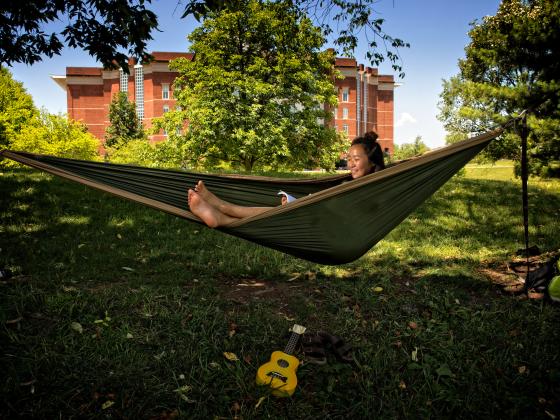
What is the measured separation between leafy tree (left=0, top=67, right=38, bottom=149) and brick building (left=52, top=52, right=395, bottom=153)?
31.2 ft

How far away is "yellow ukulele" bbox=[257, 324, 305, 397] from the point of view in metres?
1.70

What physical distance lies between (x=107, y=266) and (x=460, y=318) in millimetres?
2526

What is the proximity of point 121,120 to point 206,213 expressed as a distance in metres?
27.2

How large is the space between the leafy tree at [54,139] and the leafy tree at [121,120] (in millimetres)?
11036

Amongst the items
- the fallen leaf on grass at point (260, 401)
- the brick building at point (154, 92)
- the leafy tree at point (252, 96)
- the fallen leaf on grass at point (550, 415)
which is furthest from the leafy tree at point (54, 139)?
the fallen leaf on grass at point (550, 415)

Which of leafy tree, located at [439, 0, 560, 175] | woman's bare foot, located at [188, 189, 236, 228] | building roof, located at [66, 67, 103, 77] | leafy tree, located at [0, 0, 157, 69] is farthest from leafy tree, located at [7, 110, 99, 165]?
building roof, located at [66, 67, 103, 77]

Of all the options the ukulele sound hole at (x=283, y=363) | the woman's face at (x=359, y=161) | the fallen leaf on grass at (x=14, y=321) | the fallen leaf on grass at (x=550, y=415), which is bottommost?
the fallen leaf on grass at (x=550, y=415)

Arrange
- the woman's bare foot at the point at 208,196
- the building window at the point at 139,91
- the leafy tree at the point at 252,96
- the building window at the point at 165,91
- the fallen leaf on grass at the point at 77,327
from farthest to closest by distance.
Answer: the building window at the point at 139,91 < the building window at the point at 165,91 < the leafy tree at the point at 252,96 < the woman's bare foot at the point at 208,196 < the fallen leaf on grass at the point at 77,327

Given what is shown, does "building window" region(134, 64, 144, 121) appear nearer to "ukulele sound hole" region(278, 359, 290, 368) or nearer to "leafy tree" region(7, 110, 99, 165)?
"leafy tree" region(7, 110, 99, 165)

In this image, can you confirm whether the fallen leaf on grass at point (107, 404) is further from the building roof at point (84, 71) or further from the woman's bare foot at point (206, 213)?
the building roof at point (84, 71)

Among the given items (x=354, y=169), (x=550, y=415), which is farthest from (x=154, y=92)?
(x=550, y=415)

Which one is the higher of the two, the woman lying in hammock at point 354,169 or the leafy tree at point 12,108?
the leafy tree at point 12,108

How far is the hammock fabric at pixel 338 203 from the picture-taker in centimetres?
183

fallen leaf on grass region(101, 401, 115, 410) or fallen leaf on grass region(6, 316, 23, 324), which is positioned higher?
Answer: fallen leaf on grass region(6, 316, 23, 324)
